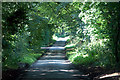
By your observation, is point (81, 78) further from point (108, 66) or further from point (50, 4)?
point (50, 4)

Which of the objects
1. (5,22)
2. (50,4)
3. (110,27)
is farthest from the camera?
(50,4)

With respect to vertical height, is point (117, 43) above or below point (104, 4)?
below

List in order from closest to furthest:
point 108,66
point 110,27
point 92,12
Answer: point 110,27 → point 92,12 → point 108,66

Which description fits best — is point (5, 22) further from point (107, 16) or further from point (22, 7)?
point (107, 16)

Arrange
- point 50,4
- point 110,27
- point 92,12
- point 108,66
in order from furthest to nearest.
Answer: point 50,4 → point 108,66 → point 92,12 → point 110,27

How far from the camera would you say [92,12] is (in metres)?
10.6

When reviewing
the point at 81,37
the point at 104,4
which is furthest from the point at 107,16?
the point at 81,37

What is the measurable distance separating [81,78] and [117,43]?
8.37 feet

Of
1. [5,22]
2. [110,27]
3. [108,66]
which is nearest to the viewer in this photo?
[5,22]

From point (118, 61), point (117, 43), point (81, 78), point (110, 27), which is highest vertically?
point (110, 27)

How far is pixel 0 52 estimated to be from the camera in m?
8.66

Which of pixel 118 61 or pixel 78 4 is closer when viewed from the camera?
pixel 118 61

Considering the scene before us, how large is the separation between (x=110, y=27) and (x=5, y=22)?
16.4 feet

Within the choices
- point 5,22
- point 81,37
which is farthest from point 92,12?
point 81,37
